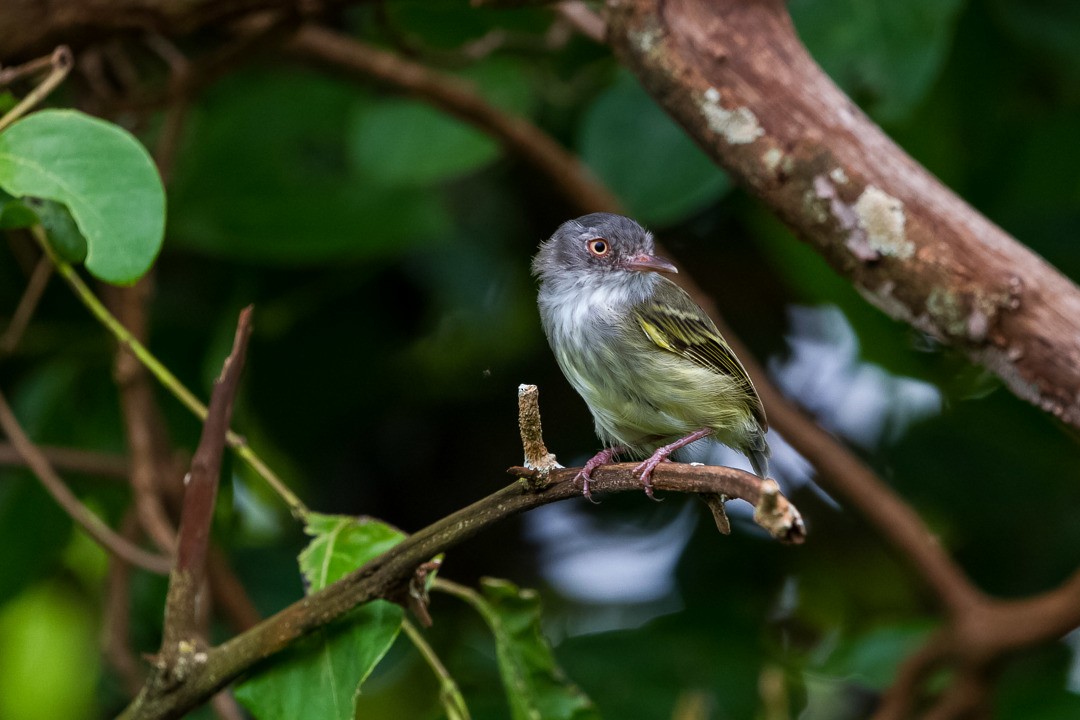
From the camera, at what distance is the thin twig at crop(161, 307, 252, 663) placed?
194cm

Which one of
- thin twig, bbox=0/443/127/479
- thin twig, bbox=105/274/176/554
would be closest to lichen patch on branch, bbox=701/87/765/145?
thin twig, bbox=105/274/176/554

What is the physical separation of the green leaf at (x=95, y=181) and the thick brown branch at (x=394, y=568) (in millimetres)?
628

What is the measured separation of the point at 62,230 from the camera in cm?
230

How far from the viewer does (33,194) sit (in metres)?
2.04

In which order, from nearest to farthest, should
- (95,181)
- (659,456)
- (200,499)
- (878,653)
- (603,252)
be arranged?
(200,499)
(95,181)
(659,456)
(603,252)
(878,653)

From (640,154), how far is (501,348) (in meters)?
1.11

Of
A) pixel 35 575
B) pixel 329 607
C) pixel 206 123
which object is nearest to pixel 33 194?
pixel 329 607

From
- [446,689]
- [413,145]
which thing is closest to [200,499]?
[446,689]

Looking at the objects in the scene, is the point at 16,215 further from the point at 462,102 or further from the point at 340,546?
the point at 462,102

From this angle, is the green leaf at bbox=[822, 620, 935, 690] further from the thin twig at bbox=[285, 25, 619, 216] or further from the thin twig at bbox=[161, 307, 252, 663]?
the thin twig at bbox=[161, 307, 252, 663]

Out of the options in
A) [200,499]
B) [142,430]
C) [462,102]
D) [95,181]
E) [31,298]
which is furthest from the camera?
[462,102]

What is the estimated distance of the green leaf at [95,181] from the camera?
203cm

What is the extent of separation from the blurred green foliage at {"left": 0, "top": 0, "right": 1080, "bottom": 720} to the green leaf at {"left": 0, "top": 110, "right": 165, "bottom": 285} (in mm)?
1195

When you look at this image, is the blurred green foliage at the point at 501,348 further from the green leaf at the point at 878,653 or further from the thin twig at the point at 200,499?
the thin twig at the point at 200,499
